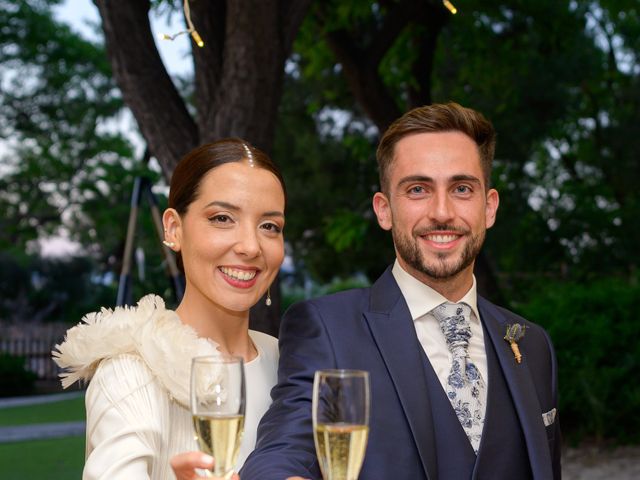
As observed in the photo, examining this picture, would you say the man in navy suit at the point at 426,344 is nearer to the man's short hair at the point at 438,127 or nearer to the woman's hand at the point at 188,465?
the man's short hair at the point at 438,127

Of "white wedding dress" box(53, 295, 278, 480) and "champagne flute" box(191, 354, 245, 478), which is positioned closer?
"champagne flute" box(191, 354, 245, 478)

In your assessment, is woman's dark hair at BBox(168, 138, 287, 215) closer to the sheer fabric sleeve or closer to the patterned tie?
the sheer fabric sleeve

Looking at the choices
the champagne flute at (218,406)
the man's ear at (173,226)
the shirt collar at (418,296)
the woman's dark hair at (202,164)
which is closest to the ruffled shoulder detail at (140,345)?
the man's ear at (173,226)

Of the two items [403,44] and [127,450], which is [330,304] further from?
[403,44]

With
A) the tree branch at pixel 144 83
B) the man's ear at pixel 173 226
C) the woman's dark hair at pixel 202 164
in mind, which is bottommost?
the man's ear at pixel 173 226

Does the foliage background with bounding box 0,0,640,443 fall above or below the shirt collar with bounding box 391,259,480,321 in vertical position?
above

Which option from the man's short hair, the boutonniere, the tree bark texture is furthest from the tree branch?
the boutonniere

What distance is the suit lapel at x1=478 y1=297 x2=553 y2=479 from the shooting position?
2926 millimetres

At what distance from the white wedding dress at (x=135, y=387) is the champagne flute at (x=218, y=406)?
680 millimetres

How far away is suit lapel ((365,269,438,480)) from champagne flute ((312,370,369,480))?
982mm

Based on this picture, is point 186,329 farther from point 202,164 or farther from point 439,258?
point 439,258

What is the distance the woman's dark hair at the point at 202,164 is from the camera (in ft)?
9.93

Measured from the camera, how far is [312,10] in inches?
395

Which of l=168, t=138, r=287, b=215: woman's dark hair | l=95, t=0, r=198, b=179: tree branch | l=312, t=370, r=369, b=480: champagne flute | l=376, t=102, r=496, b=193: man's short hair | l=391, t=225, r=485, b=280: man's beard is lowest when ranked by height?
l=312, t=370, r=369, b=480: champagne flute
